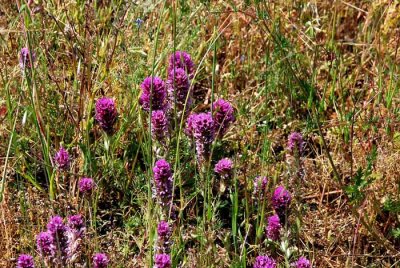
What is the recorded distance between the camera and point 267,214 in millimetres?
A: 2455

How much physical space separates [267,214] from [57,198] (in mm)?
749

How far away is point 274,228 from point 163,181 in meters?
0.38

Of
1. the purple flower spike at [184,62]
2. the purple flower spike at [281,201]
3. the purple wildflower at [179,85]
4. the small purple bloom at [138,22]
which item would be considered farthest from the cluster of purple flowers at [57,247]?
the small purple bloom at [138,22]

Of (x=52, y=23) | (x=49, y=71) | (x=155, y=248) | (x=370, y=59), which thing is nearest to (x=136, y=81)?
(x=49, y=71)

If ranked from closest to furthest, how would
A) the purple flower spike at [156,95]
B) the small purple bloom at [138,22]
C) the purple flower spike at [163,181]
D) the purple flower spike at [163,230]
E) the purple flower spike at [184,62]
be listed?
the purple flower spike at [163,230] < the purple flower spike at [163,181] < the purple flower spike at [156,95] < the purple flower spike at [184,62] < the small purple bloom at [138,22]

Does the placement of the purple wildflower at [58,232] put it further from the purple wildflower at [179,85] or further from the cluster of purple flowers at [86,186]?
the purple wildflower at [179,85]

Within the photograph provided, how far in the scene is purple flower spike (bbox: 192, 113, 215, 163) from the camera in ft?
7.29

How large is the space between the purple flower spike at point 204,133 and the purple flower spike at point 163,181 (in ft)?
0.52

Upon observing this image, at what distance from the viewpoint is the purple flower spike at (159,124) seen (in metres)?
2.30

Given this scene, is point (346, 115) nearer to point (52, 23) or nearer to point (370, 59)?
point (370, 59)

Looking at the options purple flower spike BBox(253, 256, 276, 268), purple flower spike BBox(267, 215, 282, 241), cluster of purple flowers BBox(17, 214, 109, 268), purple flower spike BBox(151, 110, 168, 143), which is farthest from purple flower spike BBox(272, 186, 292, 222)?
cluster of purple flowers BBox(17, 214, 109, 268)

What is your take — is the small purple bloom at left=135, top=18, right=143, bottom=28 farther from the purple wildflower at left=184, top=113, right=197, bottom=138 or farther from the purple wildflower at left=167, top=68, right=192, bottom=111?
the purple wildflower at left=184, top=113, right=197, bottom=138

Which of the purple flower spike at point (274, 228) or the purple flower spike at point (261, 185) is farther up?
the purple flower spike at point (261, 185)

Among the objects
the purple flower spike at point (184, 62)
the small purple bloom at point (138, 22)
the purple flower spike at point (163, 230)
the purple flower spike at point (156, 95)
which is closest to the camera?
the purple flower spike at point (163, 230)
